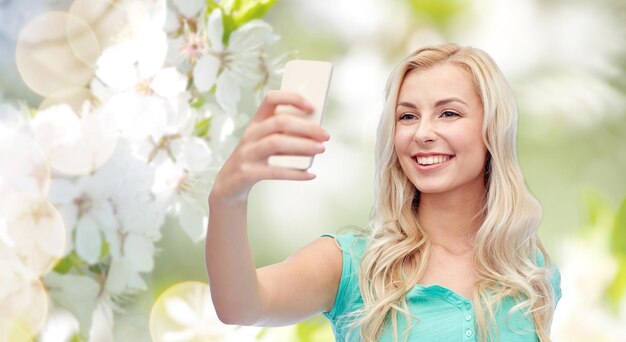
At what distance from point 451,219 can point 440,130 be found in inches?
7.3

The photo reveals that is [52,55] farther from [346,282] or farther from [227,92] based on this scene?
[346,282]

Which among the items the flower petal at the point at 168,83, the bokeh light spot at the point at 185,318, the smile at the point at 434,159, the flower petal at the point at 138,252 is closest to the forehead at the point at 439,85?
the smile at the point at 434,159

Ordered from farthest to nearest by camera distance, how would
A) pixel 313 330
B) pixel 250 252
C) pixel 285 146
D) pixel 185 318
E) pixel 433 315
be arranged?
pixel 313 330 → pixel 185 318 → pixel 433 315 → pixel 250 252 → pixel 285 146

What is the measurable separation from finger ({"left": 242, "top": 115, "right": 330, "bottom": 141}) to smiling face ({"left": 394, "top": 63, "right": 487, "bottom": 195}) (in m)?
0.50

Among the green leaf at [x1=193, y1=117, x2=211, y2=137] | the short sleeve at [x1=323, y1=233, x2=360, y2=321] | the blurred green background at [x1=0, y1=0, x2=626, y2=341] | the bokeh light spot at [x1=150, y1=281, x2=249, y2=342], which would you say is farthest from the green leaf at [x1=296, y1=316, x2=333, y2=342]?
the short sleeve at [x1=323, y1=233, x2=360, y2=321]

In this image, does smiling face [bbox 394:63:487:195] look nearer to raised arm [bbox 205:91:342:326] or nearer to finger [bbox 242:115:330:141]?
raised arm [bbox 205:91:342:326]

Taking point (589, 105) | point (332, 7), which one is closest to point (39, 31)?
point (332, 7)

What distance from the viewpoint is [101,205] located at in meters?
1.70

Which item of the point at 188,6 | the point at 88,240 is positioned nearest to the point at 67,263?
the point at 88,240

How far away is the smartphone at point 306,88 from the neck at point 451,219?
1.79 feet

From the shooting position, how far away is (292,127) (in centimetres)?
92

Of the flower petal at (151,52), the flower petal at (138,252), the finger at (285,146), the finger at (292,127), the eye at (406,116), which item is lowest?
the flower petal at (138,252)

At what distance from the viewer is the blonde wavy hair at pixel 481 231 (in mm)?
1384

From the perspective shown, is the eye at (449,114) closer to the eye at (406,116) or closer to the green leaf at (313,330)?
the eye at (406,116)
